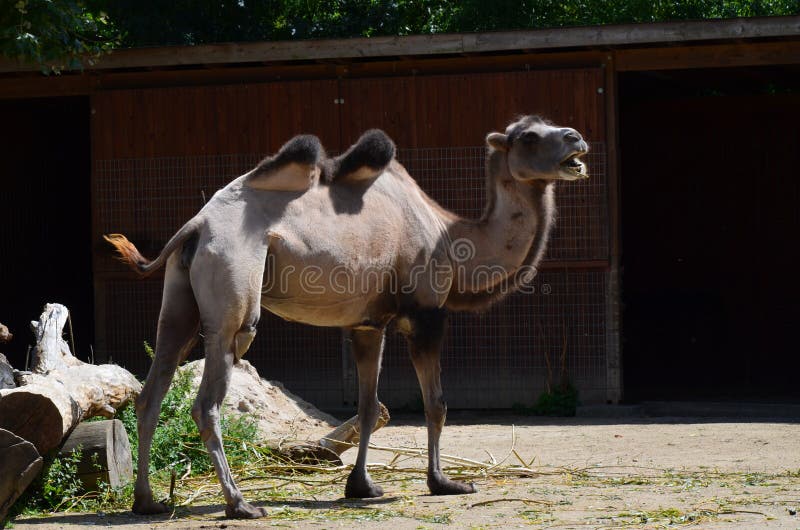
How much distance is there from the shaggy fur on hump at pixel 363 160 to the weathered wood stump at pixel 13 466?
240 centimetres

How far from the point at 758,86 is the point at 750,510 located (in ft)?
38.0

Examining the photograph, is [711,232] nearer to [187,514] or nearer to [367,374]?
[367,374]

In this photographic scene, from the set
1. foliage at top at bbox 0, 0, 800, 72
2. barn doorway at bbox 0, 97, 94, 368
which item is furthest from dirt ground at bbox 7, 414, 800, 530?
foliage at top at bbox 0, 0, 800, 72

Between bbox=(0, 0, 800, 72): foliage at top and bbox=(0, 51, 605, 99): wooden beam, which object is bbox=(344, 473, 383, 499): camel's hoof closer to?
bbox=(0, 51, 605, 99): wooden beam

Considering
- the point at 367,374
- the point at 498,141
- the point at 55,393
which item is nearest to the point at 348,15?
the point at 498,141

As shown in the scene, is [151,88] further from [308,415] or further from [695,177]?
[695,177]

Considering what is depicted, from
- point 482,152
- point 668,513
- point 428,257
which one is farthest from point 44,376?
point 482,152

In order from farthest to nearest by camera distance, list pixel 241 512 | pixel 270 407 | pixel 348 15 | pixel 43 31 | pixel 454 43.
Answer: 1. pixel 348 15
2. pixel 454 43
3. pixel 43 31
4. pixel 270 407
5. pixel 241 512

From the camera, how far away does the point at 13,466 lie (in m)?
5.66

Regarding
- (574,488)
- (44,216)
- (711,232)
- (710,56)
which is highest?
(710,56)

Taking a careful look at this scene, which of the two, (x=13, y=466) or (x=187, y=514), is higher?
(x=13, y=466)

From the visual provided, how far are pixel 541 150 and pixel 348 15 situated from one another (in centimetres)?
1352

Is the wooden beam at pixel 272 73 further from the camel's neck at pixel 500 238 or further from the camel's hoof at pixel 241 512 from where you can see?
the camel's hoof at pixel 241 512

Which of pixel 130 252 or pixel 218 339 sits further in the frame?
pixel 130 252
